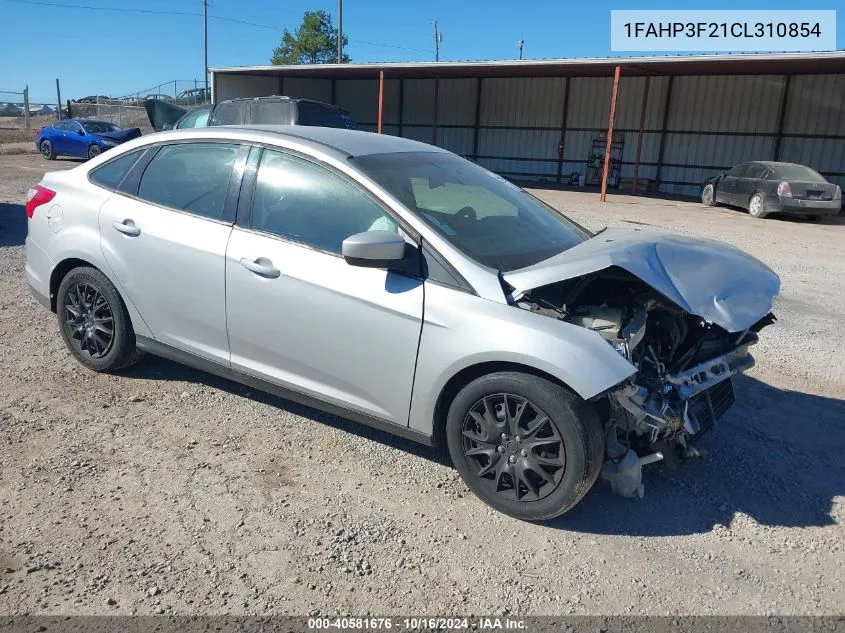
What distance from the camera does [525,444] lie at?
308 cm

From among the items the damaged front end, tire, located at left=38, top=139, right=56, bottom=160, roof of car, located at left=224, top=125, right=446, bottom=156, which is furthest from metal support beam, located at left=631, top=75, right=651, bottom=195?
the damaged front end

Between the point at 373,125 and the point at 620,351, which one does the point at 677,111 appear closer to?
the point at 373,125

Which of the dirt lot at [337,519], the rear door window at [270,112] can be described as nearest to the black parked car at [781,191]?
the rear door window at [270,112]

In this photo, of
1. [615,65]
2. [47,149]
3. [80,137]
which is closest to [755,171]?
[615,65]

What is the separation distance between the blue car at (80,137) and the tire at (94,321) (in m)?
18.6

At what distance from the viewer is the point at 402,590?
2697 millimetres

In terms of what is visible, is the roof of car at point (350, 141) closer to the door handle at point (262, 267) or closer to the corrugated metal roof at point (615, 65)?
the door handle at point (262, 267)

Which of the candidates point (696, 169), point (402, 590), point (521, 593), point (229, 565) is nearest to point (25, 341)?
point (229, 565)

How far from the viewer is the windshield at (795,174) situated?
16.2m

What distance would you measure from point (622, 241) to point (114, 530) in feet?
9.40

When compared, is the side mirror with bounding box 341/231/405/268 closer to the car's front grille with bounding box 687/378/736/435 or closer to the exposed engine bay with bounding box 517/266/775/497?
the exposed engine bay with bounding box 517/266/775/497

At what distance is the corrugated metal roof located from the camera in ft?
58.0

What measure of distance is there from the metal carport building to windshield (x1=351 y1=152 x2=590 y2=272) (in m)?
16.2

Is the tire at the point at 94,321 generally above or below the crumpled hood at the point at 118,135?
below
